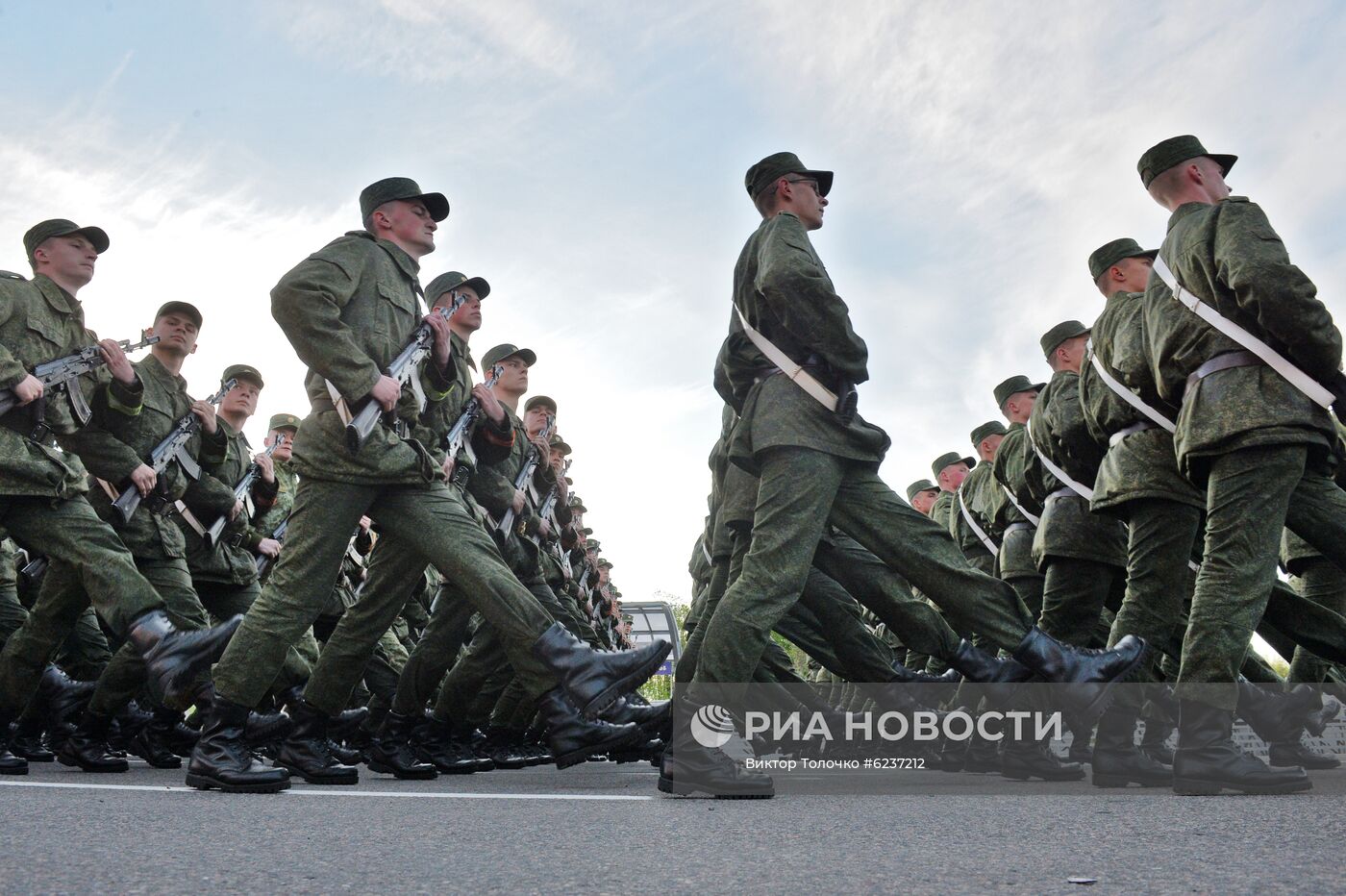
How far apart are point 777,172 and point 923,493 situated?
8.85m

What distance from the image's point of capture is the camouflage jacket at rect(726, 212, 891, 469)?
Result: 4355mm

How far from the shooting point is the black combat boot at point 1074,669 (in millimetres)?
4219

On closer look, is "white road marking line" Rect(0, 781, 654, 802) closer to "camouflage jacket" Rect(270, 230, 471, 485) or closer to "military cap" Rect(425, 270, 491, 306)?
"camouflage jacket" Rect(270, 230, 471, 485)

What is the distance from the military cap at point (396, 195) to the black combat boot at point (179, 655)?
1.72 metres

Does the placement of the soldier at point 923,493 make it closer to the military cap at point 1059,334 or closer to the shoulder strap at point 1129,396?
the military cap at point 1059,334

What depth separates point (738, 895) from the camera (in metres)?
2.07

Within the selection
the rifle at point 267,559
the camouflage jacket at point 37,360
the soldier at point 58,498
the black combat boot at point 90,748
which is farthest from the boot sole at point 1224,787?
the rifle at point 267,559

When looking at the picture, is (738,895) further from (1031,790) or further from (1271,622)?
(1271,622)

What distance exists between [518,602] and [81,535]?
212 cm

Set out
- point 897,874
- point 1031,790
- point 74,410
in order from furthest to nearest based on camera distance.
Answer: point 74,410, point 1031,790, point 897,874

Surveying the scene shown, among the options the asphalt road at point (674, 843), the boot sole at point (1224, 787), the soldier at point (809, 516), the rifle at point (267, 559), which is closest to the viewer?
the asphalt road at point (674, 843)

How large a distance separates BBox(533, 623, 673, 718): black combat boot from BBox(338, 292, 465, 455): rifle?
A: 939mm

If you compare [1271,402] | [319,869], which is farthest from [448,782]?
[1271,402]

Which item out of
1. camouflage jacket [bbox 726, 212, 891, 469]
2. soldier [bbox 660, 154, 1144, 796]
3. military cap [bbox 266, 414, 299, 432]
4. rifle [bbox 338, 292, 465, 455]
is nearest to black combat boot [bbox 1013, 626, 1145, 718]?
soldier [bbox 660, 154, 1144, 796]
